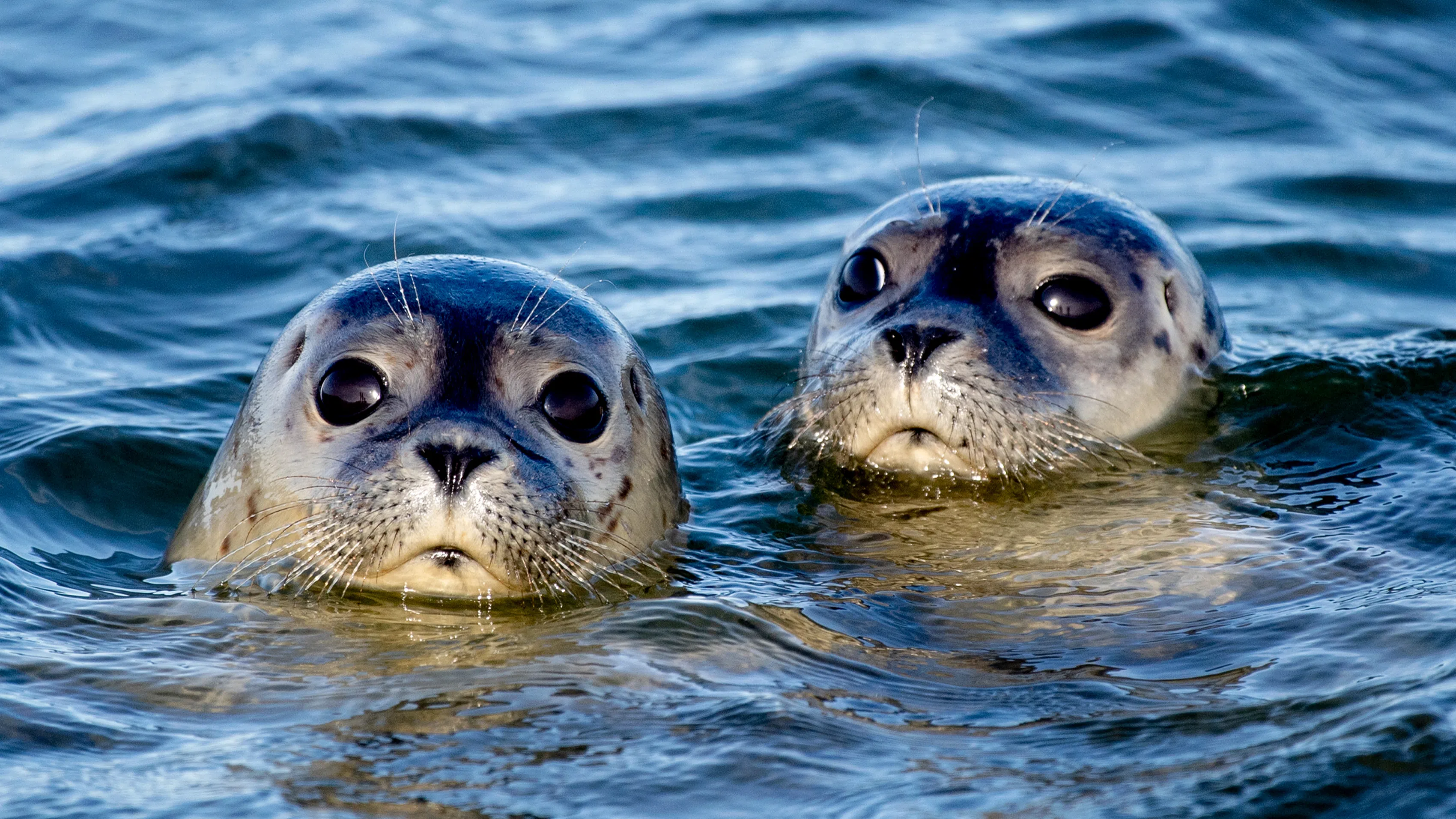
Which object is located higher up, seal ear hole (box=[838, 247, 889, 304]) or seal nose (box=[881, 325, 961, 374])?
seal ear hole (box=[838, 247, 889, 304])

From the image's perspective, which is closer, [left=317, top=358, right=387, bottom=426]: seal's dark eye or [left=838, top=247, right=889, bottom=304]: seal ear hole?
[left=317, top=358, right=387, bottom=426]: seal's dark eye

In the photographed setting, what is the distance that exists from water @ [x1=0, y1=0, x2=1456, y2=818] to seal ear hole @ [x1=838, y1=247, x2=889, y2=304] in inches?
24.7

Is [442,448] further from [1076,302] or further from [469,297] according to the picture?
[1076,302]

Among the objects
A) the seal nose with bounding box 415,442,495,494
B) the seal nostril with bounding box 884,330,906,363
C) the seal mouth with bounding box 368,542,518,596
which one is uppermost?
the seal nostril with bounding box 884,330,906,363

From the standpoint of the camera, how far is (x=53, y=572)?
5102 millimetres

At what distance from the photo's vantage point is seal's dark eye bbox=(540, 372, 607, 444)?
187 inches

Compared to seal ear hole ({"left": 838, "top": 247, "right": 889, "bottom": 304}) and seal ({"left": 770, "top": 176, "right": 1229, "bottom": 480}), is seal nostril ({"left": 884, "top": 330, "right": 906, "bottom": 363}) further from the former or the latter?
seal ear hole ({"left": 838, "top": 247, "right": 889, "bottom": 304})

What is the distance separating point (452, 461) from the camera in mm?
4297

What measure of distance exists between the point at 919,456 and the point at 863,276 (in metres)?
0.79

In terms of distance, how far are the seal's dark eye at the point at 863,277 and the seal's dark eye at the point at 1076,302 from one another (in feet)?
1.76

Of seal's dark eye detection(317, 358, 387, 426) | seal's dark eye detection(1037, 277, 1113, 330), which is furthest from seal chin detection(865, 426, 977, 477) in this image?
seal's dark eye detection(317, 358, 387, 426)

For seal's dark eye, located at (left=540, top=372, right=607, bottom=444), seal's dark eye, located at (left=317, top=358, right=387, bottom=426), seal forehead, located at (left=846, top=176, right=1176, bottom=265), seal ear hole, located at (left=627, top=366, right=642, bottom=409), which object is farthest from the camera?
seal forehead, located at (left=846, top=176, right=1176, bottom=265)

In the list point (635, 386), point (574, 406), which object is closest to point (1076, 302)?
point (635, 386)

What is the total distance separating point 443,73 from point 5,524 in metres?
6.53
